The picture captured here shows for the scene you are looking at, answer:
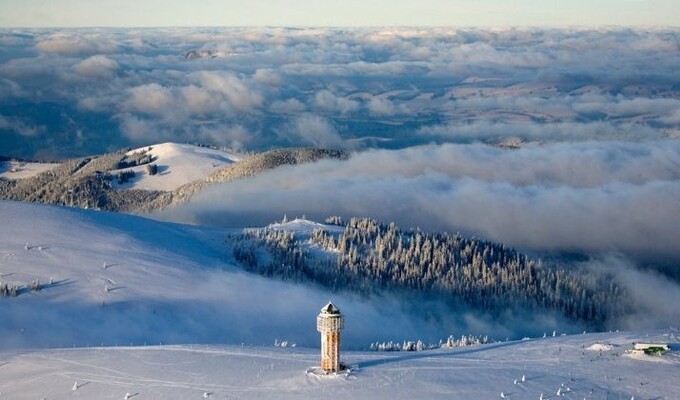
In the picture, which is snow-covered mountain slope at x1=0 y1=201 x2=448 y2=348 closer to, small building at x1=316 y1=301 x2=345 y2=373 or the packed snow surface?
small building at x1=316 y1=301 x2=345 y2=373

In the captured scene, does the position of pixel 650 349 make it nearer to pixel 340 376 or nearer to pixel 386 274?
pixel 340 376

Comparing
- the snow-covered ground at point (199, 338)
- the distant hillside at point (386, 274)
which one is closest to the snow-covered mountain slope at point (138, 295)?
the snow-covered ground at point (199, 338)

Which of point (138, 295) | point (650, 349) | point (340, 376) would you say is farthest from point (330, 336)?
point (138, 295)

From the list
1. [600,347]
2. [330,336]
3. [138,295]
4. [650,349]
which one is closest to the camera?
[330,336]

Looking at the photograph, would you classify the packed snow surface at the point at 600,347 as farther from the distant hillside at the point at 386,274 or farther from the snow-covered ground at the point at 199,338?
the distant hillside at the point at 386,274

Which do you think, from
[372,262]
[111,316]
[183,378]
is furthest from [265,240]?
[183,378]

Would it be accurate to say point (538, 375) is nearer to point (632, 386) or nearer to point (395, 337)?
point (632, 386)
